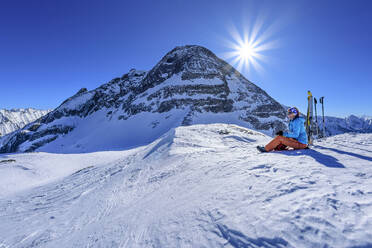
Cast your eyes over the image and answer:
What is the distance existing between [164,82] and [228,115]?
1159 inches

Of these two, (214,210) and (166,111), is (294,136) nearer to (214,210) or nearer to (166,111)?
(214,210)

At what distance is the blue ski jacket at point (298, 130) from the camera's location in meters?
6.43

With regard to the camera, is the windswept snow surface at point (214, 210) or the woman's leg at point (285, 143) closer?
the windswept snow surface at point (214, 210)

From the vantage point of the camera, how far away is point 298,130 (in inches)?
253

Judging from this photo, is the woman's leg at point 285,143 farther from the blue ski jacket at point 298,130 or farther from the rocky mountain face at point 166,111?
the rocky mountain face at point 166,111

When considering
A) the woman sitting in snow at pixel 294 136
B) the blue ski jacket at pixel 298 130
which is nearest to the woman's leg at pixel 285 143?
the woman sitting in snow at pixel 294 136

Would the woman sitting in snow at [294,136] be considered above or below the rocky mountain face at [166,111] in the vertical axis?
below

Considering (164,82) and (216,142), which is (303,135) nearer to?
(216,142)

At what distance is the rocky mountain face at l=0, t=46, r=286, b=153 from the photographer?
50500 millimetres

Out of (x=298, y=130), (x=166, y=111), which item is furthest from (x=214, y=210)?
(x=166, y=111)

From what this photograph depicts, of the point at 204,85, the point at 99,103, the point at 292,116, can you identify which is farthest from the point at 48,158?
the point at 99,103

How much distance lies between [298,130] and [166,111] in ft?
162

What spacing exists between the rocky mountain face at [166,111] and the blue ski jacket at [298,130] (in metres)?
39.8

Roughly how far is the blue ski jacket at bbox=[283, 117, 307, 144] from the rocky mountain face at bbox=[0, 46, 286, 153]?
39827 mm
